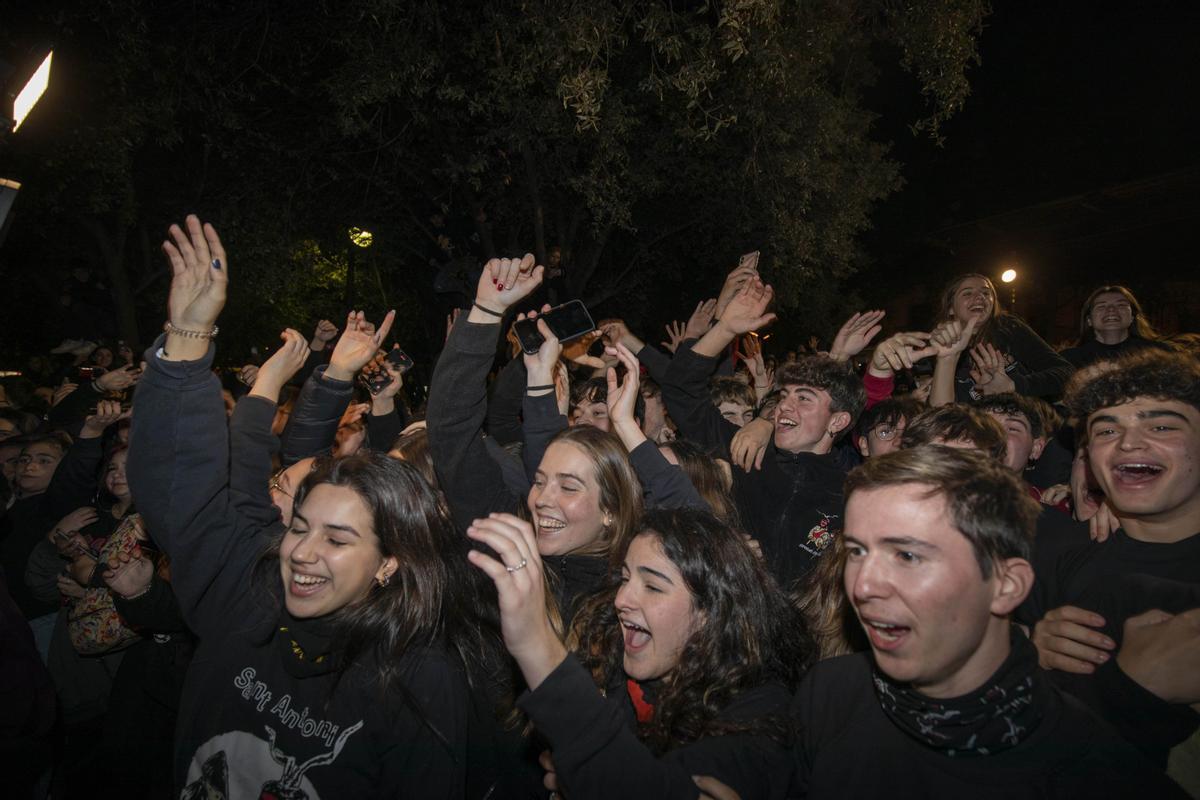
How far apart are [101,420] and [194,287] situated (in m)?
2.79

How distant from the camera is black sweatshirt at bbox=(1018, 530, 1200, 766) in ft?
5.75

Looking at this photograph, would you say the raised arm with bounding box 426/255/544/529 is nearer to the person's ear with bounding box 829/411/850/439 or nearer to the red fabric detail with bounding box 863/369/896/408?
the person's ear with bounding box 829/411/850/439

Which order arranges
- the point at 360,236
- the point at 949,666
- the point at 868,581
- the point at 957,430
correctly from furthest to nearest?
1. the point at 360,236
2. the point at 957,430
3. the point at 868,581
4. the point at 949,666

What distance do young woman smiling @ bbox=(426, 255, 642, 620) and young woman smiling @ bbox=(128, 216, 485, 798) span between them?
0.41 metres

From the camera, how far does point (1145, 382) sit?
8.17ft

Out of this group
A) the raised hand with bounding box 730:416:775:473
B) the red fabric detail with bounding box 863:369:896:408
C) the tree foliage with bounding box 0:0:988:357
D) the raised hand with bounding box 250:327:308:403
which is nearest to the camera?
the raised hand with bounding box 250:327:308:403

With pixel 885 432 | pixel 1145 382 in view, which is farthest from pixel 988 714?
pixel 885 432

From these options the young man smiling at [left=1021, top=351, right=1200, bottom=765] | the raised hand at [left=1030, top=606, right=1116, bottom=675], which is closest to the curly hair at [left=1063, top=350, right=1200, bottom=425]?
the young man smiling at [left=1021, top=351, right=1200, bottom=765]

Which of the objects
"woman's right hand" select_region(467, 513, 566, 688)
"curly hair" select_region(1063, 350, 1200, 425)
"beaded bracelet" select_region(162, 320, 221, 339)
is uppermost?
"curly hair" select_region(1063, 350, 1200, 425)

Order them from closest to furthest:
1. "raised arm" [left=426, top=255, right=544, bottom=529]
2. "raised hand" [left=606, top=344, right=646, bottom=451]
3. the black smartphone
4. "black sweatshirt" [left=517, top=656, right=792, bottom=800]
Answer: "black sweatshirt" [left=517, top=656, right=792, bottom=800]
"raised arm" [left=426, top=255, right=544, bottom=529]
"raised hand" [left=606, top=344, right=646, bottom=451]
the black smartphone

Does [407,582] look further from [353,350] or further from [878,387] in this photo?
[878,387]

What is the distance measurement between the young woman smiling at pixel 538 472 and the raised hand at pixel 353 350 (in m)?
0.72

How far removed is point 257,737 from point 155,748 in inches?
62.8

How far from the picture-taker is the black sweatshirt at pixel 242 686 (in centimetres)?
223
